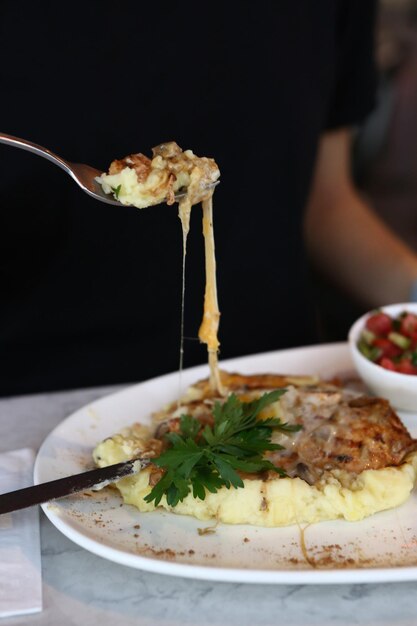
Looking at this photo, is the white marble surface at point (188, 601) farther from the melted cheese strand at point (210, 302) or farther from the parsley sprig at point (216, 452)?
the melted cheese strand at point (210, 302)

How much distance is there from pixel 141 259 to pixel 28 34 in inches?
23.5

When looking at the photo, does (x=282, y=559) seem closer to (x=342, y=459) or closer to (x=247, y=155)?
(x=342, y=459)

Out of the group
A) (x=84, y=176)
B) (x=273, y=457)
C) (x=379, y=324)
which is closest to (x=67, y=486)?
(x=273, y=457)

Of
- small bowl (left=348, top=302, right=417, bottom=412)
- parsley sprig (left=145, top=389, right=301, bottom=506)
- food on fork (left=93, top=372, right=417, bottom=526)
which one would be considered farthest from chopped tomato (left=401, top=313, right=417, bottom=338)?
parsley sprig (left=145, top=389, right=301, bottom=506)

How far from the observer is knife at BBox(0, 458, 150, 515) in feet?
4.11

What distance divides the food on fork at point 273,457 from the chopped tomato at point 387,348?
0.16 meters

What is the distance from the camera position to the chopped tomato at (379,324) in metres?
1.75

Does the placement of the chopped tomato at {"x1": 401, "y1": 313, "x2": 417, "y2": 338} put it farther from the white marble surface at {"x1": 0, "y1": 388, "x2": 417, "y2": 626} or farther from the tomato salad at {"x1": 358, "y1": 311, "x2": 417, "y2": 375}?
the white marble surface at {"x1": 0, "y1": 388, "x2": 417, "y2": 626}

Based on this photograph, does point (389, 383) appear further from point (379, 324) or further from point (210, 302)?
point (210, 302)

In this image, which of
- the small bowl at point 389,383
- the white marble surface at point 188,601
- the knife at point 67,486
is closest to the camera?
Answer: the white marble surface at point 188,601

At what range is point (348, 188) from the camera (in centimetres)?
260

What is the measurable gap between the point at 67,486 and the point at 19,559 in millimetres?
131

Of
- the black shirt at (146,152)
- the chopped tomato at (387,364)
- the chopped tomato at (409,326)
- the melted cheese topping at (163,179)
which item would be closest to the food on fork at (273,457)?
the chopped tomato at (387,364)

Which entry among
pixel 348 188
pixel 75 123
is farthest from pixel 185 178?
pixel 348 188
